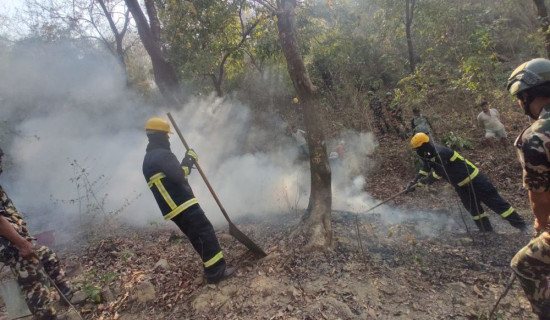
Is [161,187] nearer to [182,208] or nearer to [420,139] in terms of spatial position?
[182,208]

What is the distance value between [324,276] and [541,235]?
6.49 ft

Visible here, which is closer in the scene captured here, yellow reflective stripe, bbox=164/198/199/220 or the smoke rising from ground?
yellow reflective stripe, bbox=164/198/199/220

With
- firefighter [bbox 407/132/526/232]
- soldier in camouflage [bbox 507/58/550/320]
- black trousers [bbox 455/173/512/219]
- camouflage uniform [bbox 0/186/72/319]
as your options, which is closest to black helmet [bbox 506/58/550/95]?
soldier in camouflage [bbox 507/58/550/320]

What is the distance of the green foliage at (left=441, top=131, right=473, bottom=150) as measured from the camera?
7938mm

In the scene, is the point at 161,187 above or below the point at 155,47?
below

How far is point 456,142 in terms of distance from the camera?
26.3 feet

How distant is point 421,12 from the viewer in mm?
11008

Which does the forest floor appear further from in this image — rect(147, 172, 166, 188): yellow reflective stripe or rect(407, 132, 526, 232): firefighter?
rect(147, 172, 166, 188): yellow reflective stripe

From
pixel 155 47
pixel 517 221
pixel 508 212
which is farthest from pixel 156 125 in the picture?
pixel 155 47

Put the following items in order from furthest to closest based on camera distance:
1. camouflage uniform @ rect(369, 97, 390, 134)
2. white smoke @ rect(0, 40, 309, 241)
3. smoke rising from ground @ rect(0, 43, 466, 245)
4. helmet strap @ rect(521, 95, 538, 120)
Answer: camouflage uniform @ rect(369, 97, 390, 134), white smoke @ rect(0, 40, 309, 241), smoke rising from ground @ rect(0, 43, 466, 245), helmet strap @ rect(521, 95, 538, 120)

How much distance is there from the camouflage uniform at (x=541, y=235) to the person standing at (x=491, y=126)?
6.20 metres

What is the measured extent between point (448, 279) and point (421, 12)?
1031 centimetres

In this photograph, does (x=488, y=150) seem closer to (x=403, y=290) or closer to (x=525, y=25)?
(x=403, y=290)

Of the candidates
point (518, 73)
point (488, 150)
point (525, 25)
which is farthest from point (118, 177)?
point (525, 25)
